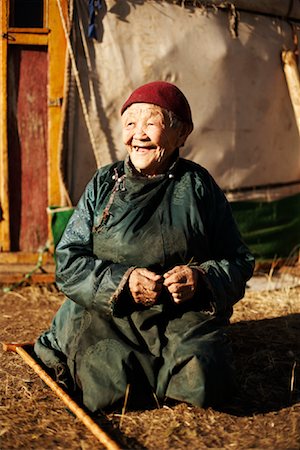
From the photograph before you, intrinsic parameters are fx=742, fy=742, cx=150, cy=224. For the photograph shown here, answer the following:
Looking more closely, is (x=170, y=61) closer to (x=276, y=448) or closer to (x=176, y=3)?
(x=176, y=3)

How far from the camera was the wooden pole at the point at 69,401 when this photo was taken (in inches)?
106

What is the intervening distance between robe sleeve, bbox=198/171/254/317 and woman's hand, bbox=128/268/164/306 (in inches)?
9.4

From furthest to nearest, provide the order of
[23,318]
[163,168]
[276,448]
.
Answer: [23,318] < [163,168] < [276,448]

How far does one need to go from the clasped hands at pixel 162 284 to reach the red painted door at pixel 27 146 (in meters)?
2.48

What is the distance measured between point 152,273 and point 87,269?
0.32 meters

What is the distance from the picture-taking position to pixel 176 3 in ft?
17.3

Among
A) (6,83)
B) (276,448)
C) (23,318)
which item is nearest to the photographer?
(276,448)

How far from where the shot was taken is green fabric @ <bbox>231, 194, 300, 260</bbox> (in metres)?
5.67

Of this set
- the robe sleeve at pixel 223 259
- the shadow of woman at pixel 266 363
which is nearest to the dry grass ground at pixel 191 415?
the shadow of woman at pixel 266 363

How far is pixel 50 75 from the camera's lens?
204 inches

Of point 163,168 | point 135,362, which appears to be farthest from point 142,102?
point 135,362

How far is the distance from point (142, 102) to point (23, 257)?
2.47m

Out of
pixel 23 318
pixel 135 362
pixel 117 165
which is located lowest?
pixel 23 318

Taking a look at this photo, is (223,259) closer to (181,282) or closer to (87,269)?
(181,282)
